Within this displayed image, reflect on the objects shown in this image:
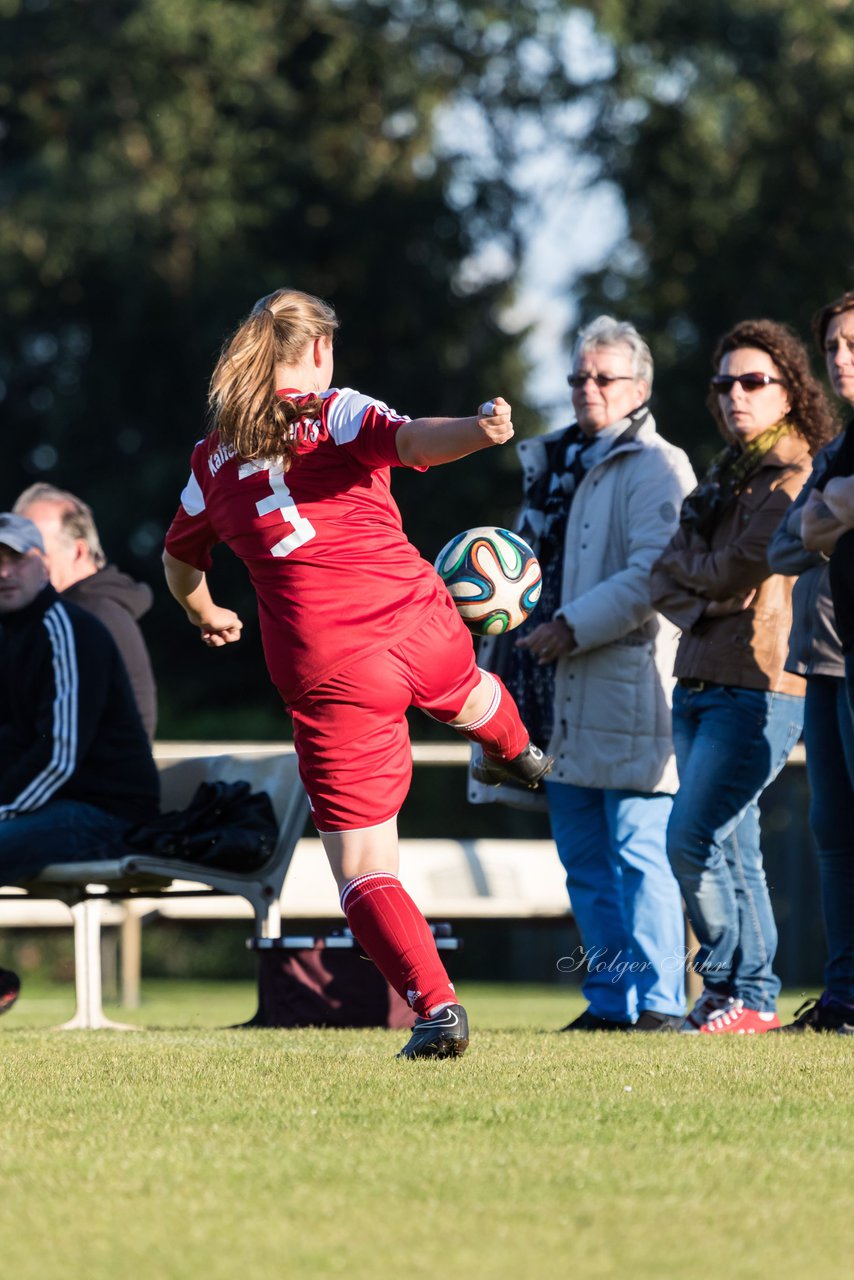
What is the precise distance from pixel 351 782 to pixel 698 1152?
5.41 ft

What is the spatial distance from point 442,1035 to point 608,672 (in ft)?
7.42

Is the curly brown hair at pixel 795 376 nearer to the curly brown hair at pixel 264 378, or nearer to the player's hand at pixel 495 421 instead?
the curly brown hair at pixel 264 378

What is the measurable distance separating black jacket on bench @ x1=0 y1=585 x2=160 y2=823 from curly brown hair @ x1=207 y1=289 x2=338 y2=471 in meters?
2.37

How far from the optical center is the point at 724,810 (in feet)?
20.3

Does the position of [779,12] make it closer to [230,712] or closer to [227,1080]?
[230,712]

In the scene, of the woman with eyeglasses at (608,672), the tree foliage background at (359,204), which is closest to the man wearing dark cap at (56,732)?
the woman with eyeglasses at (608,672)

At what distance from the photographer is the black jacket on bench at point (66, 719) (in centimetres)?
720

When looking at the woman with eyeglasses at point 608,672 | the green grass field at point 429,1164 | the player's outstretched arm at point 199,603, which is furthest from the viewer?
the woman with eyeglasses at point 608,672

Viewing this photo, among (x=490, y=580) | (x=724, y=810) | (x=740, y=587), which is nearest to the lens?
(x=490, y=580)

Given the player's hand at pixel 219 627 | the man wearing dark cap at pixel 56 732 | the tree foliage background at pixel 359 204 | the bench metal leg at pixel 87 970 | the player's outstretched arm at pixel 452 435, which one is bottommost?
the bench metal leg at pixel 87 970

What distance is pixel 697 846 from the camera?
243 inches

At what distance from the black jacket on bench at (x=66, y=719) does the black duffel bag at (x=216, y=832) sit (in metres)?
0.23

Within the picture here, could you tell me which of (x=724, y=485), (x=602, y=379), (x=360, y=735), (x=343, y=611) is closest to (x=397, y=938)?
(x=360, y=735)

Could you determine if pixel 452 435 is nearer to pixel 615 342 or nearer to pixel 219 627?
pixel 219 627
